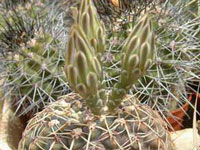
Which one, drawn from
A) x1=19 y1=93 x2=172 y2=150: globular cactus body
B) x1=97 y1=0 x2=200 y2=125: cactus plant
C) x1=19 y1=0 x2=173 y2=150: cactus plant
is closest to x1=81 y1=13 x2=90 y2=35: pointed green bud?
x1=19 y1=0 x2=173 y2=150: cactus plant

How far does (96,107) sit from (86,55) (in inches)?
6.2

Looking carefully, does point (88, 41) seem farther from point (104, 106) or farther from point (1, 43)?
point (1, 43)

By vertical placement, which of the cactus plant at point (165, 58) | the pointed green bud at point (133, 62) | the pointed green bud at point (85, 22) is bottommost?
the cactus plant at point (165, 58)

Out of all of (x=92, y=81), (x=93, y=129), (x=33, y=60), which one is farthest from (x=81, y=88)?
(x=33, y=60)

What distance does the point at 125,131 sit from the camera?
2.52 ft

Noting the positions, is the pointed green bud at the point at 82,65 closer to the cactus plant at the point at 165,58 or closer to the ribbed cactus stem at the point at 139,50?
the ribbed cactus stem at the point at 139,50

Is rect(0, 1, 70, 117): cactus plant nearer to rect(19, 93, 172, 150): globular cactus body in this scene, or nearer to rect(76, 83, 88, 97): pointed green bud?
rect(19, 93, 172, 150): globular cactus body

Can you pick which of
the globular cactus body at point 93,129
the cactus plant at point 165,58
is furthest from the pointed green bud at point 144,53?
the cactus plant at point 165,58

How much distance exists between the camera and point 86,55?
583 millimetres

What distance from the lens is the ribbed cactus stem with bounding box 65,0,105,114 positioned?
575 millimetres

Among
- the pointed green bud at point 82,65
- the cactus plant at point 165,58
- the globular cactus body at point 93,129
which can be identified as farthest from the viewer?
the cactus plant at point 165,58

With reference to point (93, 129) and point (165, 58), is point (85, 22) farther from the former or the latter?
point (165, 58)

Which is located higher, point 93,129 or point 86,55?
point 86,55

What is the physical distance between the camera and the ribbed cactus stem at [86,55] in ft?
1.89
